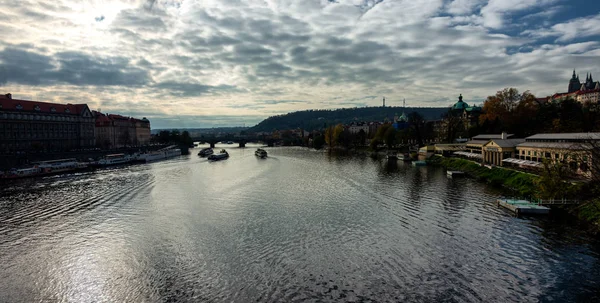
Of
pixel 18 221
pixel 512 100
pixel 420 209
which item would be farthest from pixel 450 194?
pixel 512 100

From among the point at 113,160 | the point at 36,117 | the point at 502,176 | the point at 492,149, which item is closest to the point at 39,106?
the point at 36,117

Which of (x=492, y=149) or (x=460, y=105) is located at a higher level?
(x=460, y=105)

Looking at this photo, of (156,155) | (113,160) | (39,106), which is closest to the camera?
(113,160)

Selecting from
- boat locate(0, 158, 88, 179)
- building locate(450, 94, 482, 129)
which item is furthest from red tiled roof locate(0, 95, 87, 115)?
building locate(450, 94, 482, 129)

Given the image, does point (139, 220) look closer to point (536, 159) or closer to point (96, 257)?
point (96, 257)

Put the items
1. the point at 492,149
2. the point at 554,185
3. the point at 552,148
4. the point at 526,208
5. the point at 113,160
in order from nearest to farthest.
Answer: the point at 526,208
the point at 554,185
the point at 552,148
the point at 492,149
the point at 113,160

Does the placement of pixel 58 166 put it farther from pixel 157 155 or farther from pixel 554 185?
pixel 554 185
